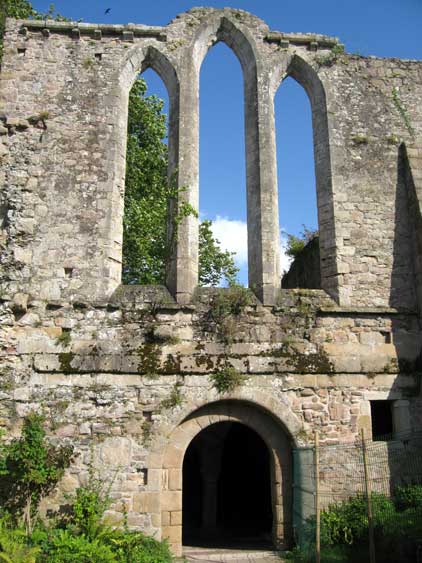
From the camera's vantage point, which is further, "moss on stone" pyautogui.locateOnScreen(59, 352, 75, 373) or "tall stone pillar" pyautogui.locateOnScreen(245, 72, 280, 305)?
"tall stone pillar" pyautogui.locateOnScreen(245, 72, 280, 305)

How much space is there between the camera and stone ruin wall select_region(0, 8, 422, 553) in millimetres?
7641

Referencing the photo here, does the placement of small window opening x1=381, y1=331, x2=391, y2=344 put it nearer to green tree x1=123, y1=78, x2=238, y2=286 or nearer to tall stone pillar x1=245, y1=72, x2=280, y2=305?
tall stone pillar x1=245, y1=72, x2=280, y2=305

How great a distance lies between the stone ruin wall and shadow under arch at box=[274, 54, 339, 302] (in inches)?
1.1

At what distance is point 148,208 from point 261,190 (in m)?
4.98

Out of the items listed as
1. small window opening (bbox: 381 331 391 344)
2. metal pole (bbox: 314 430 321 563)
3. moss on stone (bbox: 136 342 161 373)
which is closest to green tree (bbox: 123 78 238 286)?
moss on stone (bbox: 136 342 161 373)

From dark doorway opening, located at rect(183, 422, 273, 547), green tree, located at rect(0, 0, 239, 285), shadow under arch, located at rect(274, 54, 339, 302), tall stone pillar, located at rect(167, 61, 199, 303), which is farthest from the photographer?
green tree, located at rect(0, 0, 239, 285)

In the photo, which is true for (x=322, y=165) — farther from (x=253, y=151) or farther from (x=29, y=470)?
(x=29, y=470)

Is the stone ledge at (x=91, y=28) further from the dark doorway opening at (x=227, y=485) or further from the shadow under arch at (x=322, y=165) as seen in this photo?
the dark doorway opening at (x=227, y=485)

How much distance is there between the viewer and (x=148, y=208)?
13148mm

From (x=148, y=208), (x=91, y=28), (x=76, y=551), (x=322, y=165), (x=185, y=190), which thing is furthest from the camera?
(x=148, y=208)

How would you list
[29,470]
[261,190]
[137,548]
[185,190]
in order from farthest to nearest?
[261,190] → [185,190] → [29,470] → [137,548]

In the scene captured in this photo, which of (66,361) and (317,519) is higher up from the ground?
(66,361)

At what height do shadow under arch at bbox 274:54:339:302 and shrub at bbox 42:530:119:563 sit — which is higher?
shadow under arch at bbox 274:54:339:302

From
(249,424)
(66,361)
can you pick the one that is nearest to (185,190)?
(66,361)
